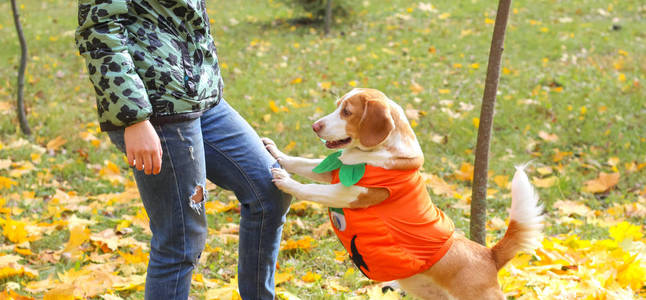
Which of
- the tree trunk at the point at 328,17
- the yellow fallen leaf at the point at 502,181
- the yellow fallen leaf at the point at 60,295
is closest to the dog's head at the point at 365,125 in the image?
the yellow fallen leaf at the point at 60,295

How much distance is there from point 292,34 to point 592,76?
472 centimetres

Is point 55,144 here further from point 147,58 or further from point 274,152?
point 147,58

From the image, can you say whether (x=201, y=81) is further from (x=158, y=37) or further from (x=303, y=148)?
(x=303, y=148)

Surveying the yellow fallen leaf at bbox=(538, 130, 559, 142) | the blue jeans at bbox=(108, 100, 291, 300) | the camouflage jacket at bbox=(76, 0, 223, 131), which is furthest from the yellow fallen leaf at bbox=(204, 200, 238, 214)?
the yellow fallen leaf at bbox=(538, 130, 559, 142)

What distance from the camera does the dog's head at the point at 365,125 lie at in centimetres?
214

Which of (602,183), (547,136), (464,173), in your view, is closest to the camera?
(602,183)

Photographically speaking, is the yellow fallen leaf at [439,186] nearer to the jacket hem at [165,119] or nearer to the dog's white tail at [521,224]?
the dog's white tail at [521,224]

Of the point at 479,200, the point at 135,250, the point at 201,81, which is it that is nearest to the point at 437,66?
the point at 479,200

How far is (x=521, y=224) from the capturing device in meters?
2.24

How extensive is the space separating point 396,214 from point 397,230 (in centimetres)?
6

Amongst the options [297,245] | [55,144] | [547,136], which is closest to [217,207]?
[297,245]

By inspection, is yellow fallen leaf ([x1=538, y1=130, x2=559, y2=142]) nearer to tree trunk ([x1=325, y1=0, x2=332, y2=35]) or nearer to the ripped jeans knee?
the ripped jeans knee

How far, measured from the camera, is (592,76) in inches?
274

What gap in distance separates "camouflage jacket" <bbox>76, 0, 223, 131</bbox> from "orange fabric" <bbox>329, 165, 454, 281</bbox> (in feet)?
2.45
